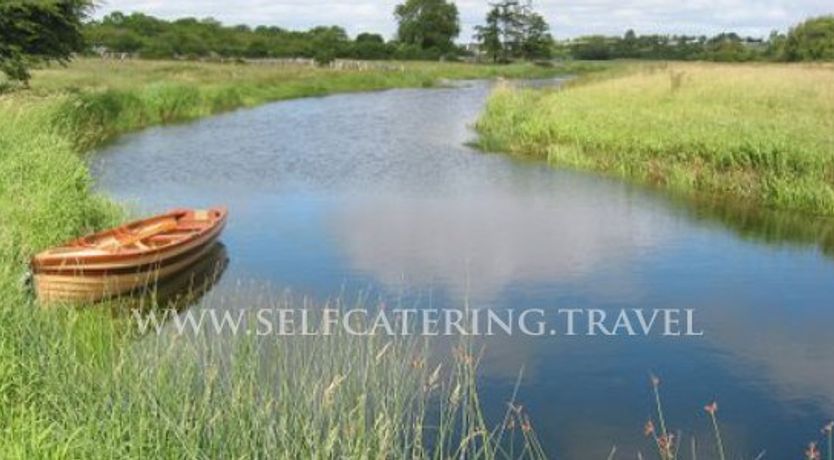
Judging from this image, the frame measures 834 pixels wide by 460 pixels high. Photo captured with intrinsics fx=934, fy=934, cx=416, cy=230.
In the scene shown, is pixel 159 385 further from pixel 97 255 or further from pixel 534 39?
pixel 534 39

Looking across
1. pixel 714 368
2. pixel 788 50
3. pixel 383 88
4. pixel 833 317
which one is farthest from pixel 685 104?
pixel 788 50

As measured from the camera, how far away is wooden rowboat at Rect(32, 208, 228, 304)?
1224 centimetres

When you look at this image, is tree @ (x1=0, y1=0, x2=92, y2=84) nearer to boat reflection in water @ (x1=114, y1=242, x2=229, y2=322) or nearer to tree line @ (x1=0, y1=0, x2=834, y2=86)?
boat reflection in water @ (x1=114, y1=242, x2=229, y2=322)

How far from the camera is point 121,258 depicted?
13.0 meters

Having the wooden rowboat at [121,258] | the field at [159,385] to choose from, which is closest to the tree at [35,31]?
the field at [159,385]

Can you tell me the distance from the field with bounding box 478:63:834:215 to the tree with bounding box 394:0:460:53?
9401 cm

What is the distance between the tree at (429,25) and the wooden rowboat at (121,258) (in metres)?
120

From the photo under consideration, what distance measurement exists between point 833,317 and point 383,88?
66395 mm

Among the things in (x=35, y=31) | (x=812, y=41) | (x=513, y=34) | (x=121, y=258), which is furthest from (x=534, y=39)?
(x=121, y=258)

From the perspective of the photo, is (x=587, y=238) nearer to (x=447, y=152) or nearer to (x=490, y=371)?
(x=490, y=371)

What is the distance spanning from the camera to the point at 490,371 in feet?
36.1

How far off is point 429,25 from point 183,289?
124m

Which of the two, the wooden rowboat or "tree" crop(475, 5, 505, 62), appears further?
"tree" crop(475, 5, 505, 62)

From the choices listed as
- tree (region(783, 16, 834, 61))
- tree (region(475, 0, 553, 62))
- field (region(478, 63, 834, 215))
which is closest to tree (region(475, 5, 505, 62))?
tree (region(475, 0, 553, 62))
